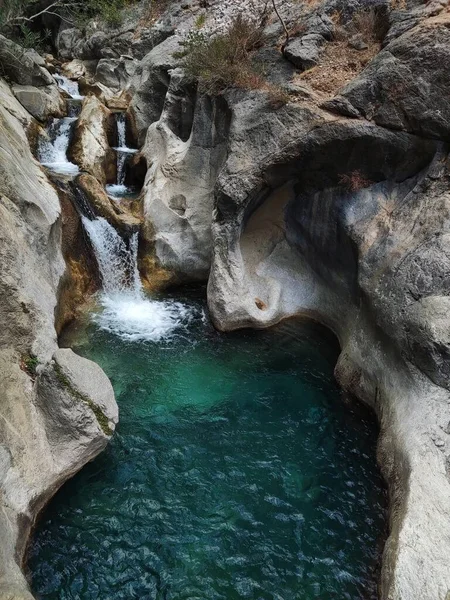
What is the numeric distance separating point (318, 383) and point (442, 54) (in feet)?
22.8

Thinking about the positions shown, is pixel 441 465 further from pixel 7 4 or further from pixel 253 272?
pixel 7 4

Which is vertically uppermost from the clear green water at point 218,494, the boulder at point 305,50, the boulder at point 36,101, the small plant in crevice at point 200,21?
the small plant in crevice at point 200,21

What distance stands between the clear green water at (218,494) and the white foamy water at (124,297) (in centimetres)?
113

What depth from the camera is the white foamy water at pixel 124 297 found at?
432 inches

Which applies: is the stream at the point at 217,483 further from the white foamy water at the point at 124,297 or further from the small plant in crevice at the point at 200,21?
the small plant in crevice at the point at 200,21

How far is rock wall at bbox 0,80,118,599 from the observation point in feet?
17.9

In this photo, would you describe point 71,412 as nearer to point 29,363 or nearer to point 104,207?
point 29,363

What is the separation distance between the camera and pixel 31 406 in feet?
21.1

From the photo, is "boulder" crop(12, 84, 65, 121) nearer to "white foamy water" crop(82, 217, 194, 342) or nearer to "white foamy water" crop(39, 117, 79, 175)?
"white foamy water" crop(39, 117, 79, 175)

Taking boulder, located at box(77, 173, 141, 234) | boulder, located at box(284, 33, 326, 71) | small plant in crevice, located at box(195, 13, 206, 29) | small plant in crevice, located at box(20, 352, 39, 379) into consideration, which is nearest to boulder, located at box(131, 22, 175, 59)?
small plant in crevice, located at box(195, 13, 206, 29)

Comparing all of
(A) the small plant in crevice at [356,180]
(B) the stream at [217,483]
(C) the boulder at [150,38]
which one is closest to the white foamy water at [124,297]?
(B) the stream at [217,483]

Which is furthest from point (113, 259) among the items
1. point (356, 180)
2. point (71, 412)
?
point (356, 180)

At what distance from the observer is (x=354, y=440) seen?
25.9 ft

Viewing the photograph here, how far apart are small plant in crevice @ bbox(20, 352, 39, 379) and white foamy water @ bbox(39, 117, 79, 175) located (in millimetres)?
8238
